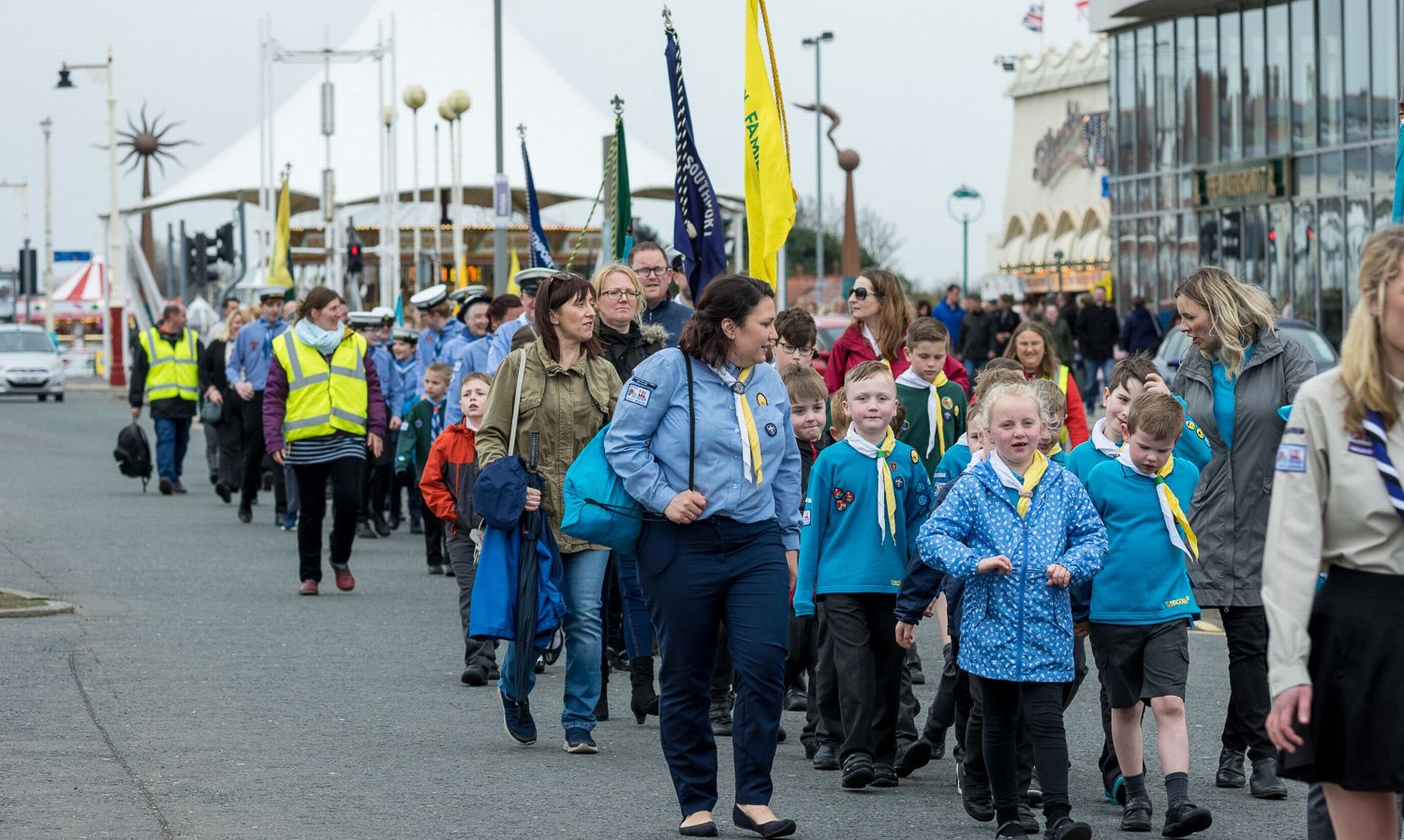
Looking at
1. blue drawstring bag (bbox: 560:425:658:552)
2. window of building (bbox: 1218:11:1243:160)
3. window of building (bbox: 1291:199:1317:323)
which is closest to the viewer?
blue drawstring bag (bbox: 560:425:658:552)

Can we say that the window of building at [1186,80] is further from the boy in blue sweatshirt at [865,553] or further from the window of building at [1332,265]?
the boy in blue sweatshirt at [865,553]

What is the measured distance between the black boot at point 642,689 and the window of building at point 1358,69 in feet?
96.3

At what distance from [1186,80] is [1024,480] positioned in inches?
1484

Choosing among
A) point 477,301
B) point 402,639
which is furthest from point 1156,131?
point 402,639

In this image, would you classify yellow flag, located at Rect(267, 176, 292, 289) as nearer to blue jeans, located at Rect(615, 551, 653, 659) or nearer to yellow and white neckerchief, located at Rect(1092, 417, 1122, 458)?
blue jeans, located at Rect(615, 551, 653, 659)

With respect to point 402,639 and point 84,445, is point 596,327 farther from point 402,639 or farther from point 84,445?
point 84,445

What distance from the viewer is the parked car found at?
21.7 meters

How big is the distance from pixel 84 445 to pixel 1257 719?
24743mm

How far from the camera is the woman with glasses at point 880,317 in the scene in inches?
385

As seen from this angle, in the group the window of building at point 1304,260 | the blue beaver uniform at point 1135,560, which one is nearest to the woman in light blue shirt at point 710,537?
the blue beaver uniform at point 1135,560

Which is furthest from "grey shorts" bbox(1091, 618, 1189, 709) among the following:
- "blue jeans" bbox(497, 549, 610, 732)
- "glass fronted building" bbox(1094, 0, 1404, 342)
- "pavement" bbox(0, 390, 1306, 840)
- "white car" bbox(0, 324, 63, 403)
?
"white car" bbox(0, 324, 63, 403)

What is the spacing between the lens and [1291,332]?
21.8m

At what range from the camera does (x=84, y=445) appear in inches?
1168

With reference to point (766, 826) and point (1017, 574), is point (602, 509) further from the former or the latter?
point (1017, 574)
